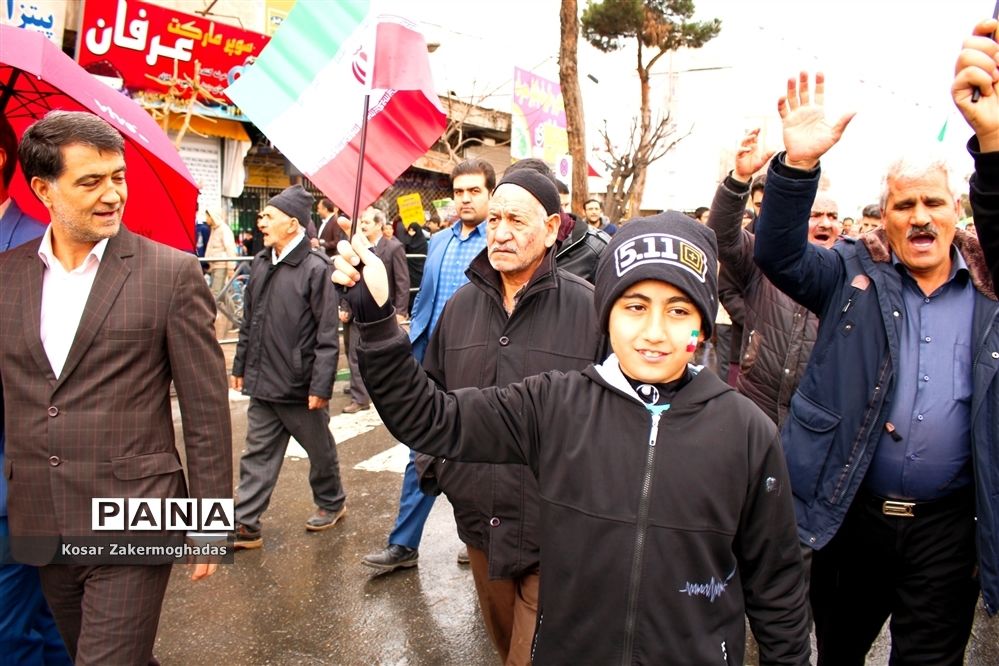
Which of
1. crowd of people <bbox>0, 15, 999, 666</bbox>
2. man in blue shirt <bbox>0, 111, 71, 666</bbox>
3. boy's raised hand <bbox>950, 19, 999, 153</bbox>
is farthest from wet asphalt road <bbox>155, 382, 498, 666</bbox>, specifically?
boy's raised hand <bbox>950, 19, 999, 153</bbox>

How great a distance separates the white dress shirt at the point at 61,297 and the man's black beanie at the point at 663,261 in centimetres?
165

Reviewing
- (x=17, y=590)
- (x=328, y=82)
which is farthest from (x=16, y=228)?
(x=328, y=82)

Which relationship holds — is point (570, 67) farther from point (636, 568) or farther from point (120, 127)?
point (636, 568)

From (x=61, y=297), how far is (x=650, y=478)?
1936mm

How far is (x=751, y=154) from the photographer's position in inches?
108

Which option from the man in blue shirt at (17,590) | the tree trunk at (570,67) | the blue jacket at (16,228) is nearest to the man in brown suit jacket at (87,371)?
the man in blue shirt at (17,590)

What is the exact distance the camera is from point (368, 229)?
28.6 feet

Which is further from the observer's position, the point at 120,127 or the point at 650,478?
the point at 120,127

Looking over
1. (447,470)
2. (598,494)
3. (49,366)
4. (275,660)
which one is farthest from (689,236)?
(275,660)

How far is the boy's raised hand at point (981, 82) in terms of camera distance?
171cm

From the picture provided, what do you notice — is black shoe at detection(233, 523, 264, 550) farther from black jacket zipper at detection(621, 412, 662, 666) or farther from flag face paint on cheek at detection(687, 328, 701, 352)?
flag face paint on cheek at detection(687, 328, 701, 352)

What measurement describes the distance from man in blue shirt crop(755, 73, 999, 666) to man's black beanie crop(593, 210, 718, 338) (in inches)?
23.1

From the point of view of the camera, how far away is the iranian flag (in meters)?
2.20

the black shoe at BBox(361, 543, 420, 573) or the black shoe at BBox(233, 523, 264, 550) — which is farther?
the black shoe at BBox(233, 523, 264, 550)
